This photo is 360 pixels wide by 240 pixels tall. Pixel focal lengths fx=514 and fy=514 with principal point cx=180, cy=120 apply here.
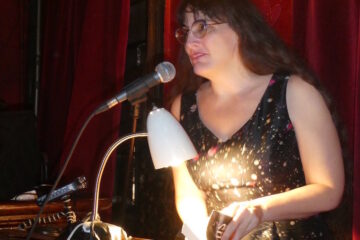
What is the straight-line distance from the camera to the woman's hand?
1.10 meters

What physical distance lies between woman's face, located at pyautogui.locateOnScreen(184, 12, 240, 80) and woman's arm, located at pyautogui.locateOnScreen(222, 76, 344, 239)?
0.67 feet

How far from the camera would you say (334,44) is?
1574 millimetres

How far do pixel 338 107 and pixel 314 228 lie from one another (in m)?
0.38

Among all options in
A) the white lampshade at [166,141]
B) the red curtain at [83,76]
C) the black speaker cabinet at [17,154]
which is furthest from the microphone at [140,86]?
the black speaker cabinet at [17,154]

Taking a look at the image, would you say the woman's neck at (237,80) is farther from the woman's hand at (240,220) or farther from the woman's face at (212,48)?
the woman's hand at (240,220)

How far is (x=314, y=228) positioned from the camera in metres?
1.44

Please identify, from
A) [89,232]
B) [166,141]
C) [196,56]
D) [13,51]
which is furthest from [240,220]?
[13,51]

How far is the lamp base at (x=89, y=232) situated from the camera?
3.81ft

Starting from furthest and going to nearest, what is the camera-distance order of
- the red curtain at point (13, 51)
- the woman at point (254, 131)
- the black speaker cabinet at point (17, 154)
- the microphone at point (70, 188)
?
the red curtain at point (13, 51) < the black speaker cabinet at point (17, 154) < the woman at point (254, 131) < the microphone at point (70, 188)

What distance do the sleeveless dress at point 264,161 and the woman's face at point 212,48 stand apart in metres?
0.15

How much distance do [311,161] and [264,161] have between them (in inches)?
5.5

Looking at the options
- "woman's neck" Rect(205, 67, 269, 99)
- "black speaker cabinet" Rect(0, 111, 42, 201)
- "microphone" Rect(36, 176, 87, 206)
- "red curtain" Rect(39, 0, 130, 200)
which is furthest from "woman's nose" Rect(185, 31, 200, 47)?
"black speaker cabinet" Rect(0, 111, 42, 201)

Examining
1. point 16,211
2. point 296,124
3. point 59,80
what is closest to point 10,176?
point 16,211

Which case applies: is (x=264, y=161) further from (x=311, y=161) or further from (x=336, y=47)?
(x=336, y=47)
